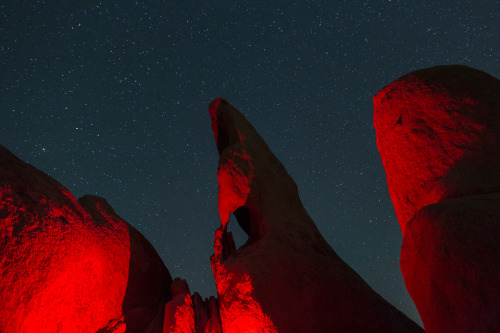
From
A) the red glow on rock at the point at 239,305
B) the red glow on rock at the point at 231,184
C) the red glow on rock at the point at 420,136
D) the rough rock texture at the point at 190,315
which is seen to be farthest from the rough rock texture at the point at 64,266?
the red glow on rock at the point at 420,136

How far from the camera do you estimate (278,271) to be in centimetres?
611

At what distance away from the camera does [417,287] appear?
3773 millimetres

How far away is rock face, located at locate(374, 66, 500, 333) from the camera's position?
3066 mm

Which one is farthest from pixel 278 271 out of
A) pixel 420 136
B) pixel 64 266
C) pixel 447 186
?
pixel 64 266

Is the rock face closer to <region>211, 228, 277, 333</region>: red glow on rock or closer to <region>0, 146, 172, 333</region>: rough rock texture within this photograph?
<region>211, 228, 277, 333</region>: red glow on rock

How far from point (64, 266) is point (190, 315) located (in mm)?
2607

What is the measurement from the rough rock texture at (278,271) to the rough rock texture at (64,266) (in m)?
1.91

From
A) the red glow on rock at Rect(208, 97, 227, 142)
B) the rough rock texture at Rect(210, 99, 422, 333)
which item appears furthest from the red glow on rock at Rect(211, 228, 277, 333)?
the red glow on rock at Rect(208, 97, 227, 142)

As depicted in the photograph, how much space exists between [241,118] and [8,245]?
656 cm

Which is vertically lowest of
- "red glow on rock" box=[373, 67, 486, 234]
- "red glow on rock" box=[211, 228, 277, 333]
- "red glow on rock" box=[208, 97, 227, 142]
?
"red glow on rock" box=[211, 228, 277, 333]

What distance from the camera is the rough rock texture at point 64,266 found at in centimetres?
455

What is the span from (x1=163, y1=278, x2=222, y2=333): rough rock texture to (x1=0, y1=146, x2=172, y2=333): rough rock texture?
1.79 ft

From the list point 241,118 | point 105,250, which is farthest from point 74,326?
point 241,118

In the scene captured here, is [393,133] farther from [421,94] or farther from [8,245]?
[8,245]
